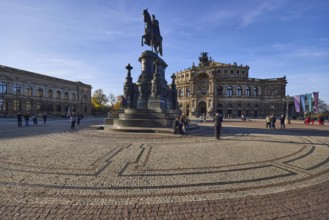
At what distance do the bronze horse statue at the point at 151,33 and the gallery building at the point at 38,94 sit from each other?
168 feet

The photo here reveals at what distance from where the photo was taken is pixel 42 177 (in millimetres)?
4645

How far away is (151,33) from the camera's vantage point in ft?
66.5

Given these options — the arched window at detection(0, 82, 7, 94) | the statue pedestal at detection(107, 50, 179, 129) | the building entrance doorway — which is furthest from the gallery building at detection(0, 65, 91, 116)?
the statue pedestal at detection(107, 50, 179, 129)

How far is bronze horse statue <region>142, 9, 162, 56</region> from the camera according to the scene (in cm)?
2009

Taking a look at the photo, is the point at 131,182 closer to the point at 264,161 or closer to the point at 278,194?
the point at 278,194

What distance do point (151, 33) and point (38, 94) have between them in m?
57.6

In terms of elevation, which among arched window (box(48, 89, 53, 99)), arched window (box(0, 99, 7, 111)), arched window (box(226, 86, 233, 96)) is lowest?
arched window (box(0, 99, 7, 111))

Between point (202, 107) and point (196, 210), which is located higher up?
point (202, 107)

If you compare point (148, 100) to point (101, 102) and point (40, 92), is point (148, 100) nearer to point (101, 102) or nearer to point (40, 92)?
point (40, 92)

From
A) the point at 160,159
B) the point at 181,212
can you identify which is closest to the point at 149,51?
the point at 160,159

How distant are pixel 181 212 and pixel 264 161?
4.47m

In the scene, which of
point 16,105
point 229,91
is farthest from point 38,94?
point 229,91

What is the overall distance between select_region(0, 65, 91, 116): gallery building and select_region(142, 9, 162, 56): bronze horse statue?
168ft

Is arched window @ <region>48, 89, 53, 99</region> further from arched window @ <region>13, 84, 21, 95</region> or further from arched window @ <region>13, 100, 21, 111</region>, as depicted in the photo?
arched window @ <region>13, 100, 21, 111</region>
